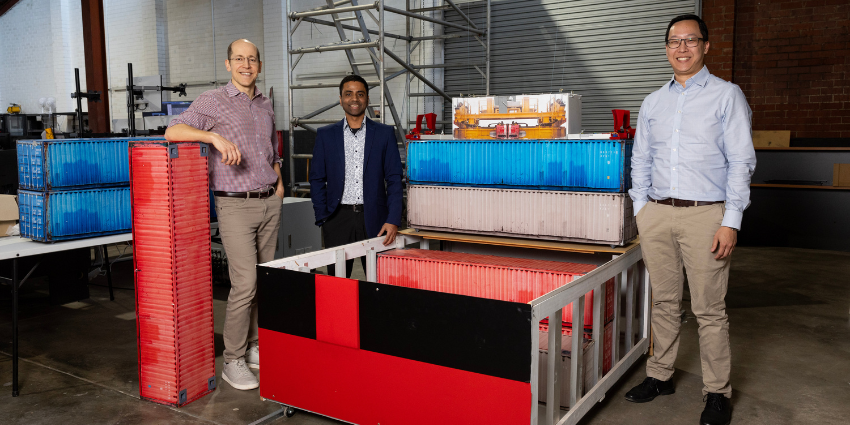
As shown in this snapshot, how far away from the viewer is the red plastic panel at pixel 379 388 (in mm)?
2273

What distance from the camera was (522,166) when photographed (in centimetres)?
346

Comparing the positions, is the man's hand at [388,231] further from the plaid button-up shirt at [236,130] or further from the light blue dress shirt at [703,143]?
the light blue dress shirt at [703,143]

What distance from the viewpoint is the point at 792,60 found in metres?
8.13

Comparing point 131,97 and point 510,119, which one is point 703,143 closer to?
point 510,119

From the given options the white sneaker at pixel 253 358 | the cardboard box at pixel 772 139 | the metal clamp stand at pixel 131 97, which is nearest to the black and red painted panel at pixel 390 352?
the white sneaker at pixel 253 358

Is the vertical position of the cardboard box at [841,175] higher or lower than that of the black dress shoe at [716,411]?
higher

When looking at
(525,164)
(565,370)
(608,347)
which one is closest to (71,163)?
(525,164)

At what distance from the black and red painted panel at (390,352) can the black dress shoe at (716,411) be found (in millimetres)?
1254

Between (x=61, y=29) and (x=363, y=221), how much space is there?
545 inches

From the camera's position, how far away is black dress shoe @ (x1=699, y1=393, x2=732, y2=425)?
9.55 ft

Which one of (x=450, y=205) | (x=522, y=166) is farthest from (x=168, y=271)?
(x=522, y=166)

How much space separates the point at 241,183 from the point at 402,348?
138 centimetres

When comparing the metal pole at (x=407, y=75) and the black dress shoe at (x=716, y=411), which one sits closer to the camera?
the black dress shoe at (x=716, y=411)

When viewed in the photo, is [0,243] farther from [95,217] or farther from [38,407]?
[38,407]
